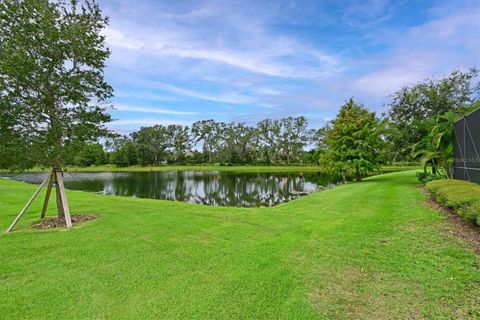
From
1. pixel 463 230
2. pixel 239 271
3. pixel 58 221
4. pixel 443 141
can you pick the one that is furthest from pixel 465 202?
pixel 58 221

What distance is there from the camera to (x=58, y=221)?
715cm

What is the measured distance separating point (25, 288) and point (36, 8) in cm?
626

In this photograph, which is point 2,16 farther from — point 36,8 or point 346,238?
point 346,238

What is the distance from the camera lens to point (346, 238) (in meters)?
5.94

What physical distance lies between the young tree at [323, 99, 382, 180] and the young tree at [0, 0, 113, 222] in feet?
56.1

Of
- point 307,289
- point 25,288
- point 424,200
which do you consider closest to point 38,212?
point 25,288

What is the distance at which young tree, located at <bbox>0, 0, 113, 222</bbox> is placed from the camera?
20.6ft

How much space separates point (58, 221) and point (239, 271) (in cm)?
551

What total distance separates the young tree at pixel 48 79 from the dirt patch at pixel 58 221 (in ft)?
0.94

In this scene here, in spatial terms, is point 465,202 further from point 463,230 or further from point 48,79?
point 48,79

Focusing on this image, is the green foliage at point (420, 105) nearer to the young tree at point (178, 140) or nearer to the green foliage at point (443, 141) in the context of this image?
the green foliage at point (443, 141)

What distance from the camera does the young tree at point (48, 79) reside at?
247 inches

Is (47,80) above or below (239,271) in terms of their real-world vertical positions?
above

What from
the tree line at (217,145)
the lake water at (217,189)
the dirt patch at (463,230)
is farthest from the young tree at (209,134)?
the dirt patch at (463,230)
